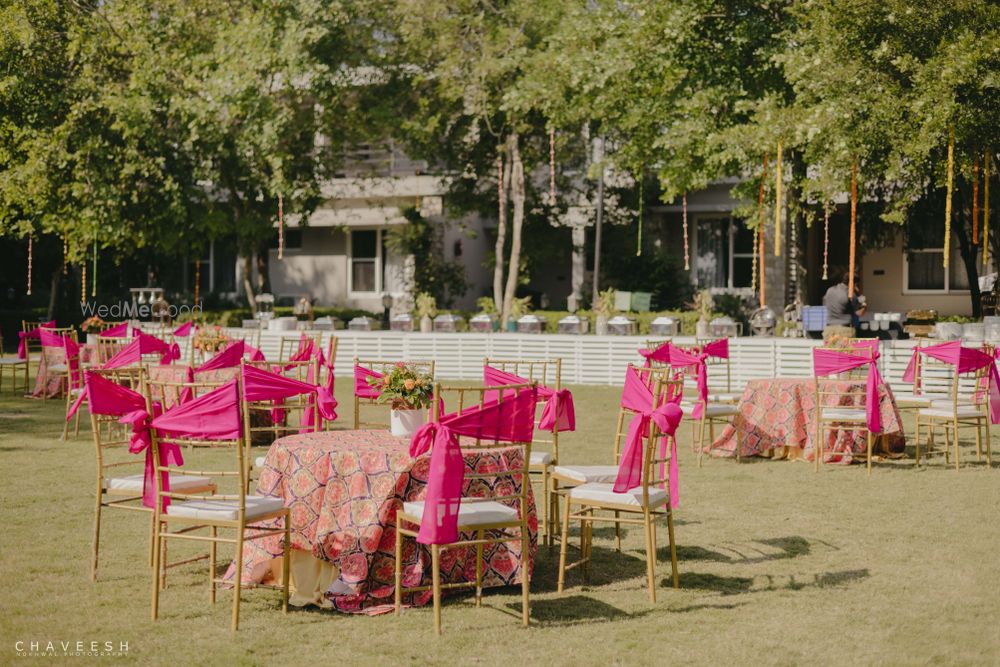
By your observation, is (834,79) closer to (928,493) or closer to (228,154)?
(928,493)

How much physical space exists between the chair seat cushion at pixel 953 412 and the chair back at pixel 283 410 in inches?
240

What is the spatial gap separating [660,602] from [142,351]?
915cm

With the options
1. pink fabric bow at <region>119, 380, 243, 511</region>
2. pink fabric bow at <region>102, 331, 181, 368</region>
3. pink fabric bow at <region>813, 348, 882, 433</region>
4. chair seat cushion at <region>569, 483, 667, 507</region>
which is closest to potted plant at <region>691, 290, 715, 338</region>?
pink fabric bow at <region>813, 348, 882, 433</region>

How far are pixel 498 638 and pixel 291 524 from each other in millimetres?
1452

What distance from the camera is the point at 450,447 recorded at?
18.9ft

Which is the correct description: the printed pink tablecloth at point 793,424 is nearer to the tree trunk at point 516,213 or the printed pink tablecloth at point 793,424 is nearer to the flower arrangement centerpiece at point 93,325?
the flower arrangement centerpiece at point 93,325

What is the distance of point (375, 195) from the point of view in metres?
32.6

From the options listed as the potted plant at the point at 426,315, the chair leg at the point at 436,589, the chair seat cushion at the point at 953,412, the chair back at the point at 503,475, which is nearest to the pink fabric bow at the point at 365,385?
the chair back at the point at 503,475

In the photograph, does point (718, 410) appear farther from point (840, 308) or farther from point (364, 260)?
point (364, 260)

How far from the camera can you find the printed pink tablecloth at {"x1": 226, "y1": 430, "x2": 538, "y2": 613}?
620 cm

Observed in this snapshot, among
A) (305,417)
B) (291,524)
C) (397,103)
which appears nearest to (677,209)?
(397,103)

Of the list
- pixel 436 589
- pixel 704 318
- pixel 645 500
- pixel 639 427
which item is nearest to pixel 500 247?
pixel 704 318

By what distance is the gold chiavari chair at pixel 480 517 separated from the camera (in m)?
5.86

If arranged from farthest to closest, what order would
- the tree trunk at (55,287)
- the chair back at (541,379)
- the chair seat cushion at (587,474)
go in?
the tree trunk at (55,287) < the chair back at (541,379) < the chair seat cushion at (587,474)
